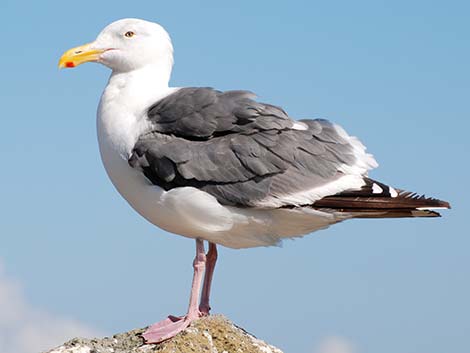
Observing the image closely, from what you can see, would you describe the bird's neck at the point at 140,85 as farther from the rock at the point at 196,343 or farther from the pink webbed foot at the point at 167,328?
the rock at the point at 196,343

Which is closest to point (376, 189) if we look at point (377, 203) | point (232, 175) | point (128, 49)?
point (377, 203)

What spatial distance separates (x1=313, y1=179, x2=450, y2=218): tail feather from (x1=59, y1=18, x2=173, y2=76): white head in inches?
99.3

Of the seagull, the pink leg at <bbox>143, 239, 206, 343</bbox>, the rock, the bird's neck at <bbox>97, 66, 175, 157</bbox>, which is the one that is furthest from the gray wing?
the rock

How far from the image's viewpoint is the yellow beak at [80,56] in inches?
349

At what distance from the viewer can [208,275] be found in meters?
8.63

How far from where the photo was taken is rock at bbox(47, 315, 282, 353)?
22.7 ft

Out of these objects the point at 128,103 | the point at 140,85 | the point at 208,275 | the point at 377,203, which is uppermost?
the point at 140,85

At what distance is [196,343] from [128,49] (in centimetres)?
343

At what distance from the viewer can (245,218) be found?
24.9 feet

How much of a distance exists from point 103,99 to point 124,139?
930mm

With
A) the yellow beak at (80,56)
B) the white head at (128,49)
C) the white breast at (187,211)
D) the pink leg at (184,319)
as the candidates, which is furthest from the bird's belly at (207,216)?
the yellow beak at (80,56)

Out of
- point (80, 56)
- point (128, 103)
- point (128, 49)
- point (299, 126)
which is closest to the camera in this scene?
point (299, 126)

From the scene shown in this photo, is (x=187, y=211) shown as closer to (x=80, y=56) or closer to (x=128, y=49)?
(x=128, y=49)

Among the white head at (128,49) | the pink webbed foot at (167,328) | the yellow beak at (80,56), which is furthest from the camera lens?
the yellow beak at (80,56)
